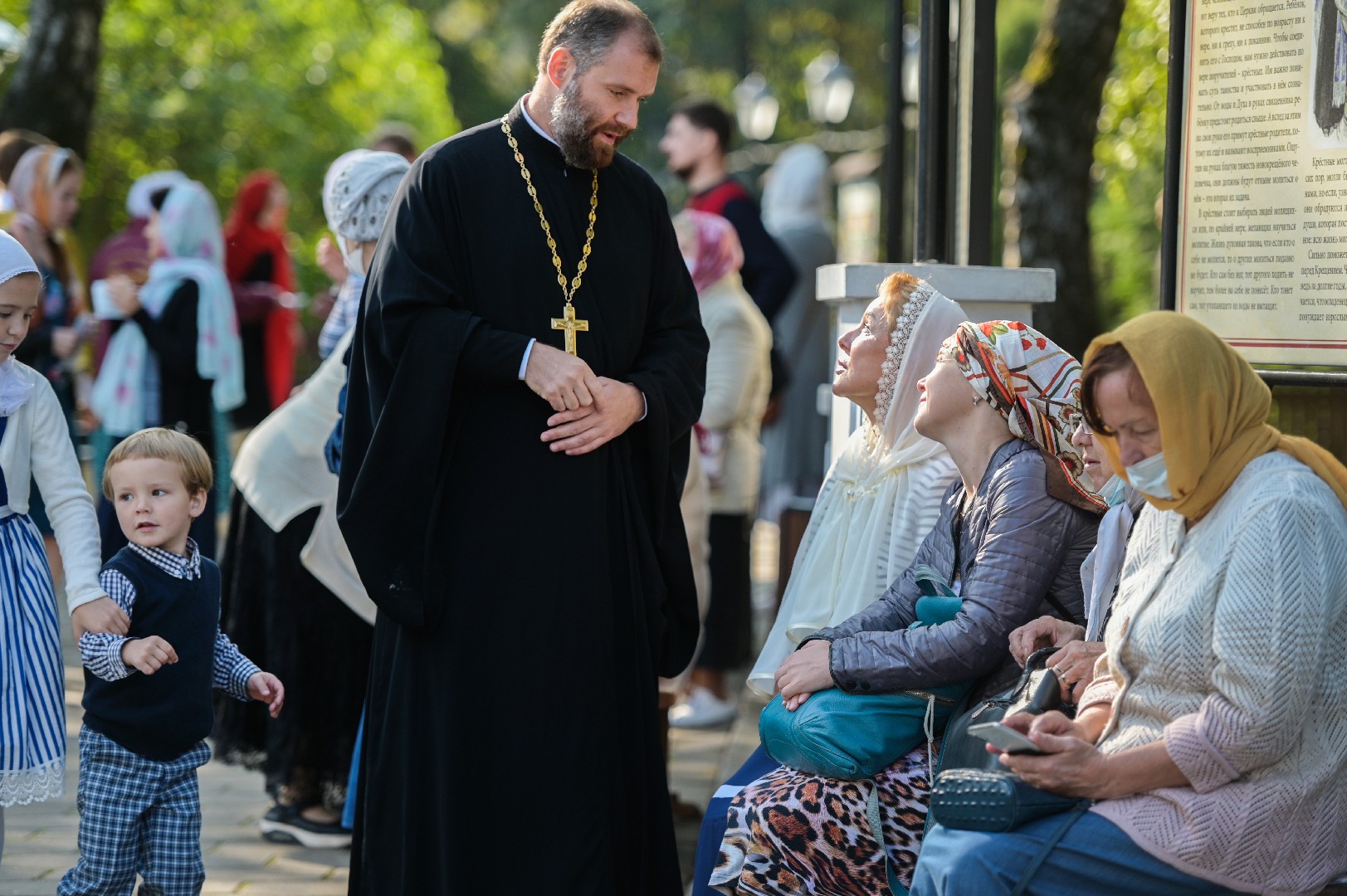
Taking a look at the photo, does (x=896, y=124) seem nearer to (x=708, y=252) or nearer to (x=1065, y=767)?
(x=708, y=252)

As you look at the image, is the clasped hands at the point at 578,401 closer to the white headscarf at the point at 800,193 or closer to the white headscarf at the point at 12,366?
the white headscarf at the point at 12,366

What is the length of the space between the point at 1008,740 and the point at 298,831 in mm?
2871

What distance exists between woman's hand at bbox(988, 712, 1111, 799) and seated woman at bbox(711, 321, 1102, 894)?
534mm

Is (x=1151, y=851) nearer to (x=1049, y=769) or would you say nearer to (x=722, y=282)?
(x=1049, y=769)

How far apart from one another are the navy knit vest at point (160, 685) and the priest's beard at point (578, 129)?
1.34 m

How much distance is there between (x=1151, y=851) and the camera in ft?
9.16

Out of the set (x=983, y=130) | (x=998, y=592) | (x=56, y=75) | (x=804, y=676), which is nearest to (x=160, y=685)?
(x=804, y=676)

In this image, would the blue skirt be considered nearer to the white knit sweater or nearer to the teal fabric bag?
the teal fabric bag

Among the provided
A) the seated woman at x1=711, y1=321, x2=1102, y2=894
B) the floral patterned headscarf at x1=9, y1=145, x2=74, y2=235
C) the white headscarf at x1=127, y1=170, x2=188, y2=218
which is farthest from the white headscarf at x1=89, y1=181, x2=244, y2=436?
the seated woman at x1=711, y1=321, x2=1102, y2=894

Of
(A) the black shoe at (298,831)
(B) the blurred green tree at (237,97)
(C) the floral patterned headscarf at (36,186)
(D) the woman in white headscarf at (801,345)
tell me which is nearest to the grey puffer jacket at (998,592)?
(A) the black shoe at (298,831)

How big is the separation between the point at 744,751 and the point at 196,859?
3.05 m

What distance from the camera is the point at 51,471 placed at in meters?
3.63

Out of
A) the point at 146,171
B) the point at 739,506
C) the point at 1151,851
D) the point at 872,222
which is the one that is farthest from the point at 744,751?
the point at 872,222

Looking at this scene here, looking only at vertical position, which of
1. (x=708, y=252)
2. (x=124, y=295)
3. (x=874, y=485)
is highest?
(x=708, y=252)
